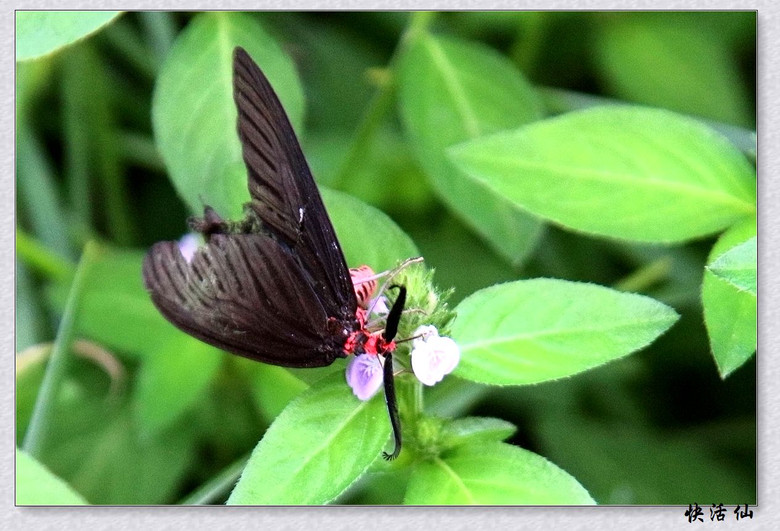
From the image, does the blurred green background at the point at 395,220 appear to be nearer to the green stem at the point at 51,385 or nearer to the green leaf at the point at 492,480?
the green stem at the point at 51,385

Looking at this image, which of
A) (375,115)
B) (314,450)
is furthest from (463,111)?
(314,450)

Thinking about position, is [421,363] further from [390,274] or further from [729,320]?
[729,320]

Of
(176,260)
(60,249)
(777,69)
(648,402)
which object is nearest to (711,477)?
(648,402)

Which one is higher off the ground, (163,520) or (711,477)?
(163,520)

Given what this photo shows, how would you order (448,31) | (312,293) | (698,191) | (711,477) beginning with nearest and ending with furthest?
(312,293)
(698,191)
(711,477)
(448,31)

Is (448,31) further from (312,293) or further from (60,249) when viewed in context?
(312,293)

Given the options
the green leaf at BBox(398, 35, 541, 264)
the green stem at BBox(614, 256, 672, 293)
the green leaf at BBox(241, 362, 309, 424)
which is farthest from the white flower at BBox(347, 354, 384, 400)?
the green stem at BBox(614, 256, 672, 293)
